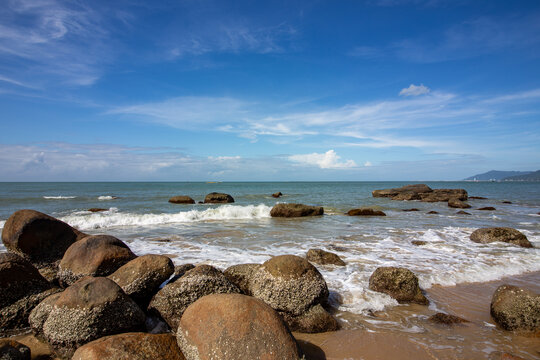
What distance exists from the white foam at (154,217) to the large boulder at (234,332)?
1258 centimetres

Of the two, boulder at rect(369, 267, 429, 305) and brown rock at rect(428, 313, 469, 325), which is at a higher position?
boulder at rect(369, 267, 429, 305)

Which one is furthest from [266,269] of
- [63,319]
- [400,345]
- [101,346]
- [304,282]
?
[63,319]

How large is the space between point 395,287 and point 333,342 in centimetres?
196

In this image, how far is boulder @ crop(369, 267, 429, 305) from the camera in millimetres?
5160

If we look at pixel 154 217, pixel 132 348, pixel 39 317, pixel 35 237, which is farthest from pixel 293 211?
pixel 132 348

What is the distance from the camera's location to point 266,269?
4680 mm

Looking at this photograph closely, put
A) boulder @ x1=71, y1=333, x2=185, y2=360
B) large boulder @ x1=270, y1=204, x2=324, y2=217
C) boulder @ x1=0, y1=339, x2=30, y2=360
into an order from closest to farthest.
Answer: boulder @ x1=71, y1=333, x2=185, y2=360
boulder @ x1=0, y1=339, x2=30, y2=360
large boulder @ x1=270, y1=204, x2=324, y2=217

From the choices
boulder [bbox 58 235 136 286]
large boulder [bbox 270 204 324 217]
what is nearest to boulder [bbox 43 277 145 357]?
boulder [bbox 58 235 136 286]

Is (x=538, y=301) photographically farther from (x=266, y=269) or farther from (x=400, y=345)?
(x=266, y=269)

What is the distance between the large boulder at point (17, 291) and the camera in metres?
4.29

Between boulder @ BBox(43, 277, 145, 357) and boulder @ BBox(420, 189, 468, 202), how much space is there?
3177cm

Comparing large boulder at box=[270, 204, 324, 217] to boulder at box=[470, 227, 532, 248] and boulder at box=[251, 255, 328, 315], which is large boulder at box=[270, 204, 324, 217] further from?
boulder at box=[251, 255, 328, 315]

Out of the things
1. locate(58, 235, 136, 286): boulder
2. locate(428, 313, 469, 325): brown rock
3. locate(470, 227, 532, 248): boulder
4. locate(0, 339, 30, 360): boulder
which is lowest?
locate(428, 313, 469, 325): brown rock

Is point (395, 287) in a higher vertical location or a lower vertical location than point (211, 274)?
lower
